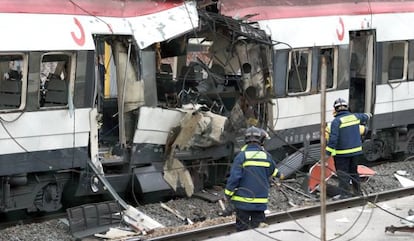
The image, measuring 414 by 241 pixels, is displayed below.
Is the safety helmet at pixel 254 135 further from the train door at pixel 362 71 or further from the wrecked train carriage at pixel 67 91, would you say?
the train door at pixel 362 71

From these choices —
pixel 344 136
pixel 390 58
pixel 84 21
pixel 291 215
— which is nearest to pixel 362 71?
pixel 390 58

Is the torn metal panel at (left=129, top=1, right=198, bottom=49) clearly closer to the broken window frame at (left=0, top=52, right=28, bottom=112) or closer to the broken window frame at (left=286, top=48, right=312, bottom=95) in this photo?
the broken window frame at (left=0, top=52, right=28, bottom=112)

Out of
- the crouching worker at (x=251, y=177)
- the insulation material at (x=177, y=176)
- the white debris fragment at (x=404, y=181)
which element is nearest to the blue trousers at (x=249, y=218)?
the crouching worker at (x=251, y=177)

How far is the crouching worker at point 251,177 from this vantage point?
846cm

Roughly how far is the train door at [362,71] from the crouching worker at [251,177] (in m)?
6.77

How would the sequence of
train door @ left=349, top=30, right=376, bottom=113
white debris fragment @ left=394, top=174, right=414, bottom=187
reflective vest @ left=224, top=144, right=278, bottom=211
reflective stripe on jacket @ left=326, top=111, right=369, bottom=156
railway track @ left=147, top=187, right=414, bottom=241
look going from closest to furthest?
reflective vest @ left=224, top=144, right=278, bottom=211 < railway track @ left=147, top=187, right=414, bottom=241 < reflective stripe on jacket @ left=326, top=111, right=369, bottom=156 < white debris fragment @ left=394, top=174, right=414, bottom=187 < train door @ left=349, top=30, right=376, bottom=113

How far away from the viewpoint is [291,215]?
1027 centimetres

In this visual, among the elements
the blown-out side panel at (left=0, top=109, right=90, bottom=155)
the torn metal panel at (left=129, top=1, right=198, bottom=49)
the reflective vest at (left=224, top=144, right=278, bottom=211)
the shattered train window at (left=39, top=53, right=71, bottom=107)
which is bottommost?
the reflective vest at (left=224, top=144, right=278, bottom=211)

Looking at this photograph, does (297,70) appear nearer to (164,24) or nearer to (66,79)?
(164,24)

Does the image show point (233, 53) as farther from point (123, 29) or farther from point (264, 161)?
point (264, 161)

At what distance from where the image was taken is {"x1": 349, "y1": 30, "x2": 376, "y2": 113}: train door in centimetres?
1484

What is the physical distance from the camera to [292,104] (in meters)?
13.3

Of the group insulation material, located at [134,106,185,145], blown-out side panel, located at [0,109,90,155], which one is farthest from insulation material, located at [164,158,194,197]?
blown-out side panel, located at [0,109,90,155]

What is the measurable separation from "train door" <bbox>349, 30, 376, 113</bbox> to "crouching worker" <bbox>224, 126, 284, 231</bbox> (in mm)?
6766
